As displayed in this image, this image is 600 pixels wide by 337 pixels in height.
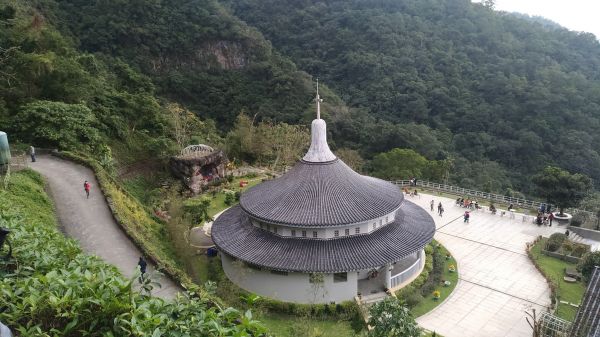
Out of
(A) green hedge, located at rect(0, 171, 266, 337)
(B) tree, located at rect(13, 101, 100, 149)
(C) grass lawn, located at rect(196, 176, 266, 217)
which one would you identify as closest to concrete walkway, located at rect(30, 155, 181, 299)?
(B) tree, located at rect(13, 101, 100, 149)

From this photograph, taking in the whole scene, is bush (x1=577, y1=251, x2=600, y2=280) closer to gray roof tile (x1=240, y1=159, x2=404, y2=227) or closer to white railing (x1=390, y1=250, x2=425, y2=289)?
white railing (x1=390, y1=250, x2=425, y2=289)

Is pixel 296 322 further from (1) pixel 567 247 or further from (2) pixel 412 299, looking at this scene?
(1) pixel 567 247

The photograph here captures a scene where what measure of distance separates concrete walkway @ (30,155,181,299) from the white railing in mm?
10290

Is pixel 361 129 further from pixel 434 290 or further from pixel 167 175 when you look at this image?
pixel 434 290

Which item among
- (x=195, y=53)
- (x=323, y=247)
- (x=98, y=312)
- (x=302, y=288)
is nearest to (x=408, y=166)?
(x=323, y=247)

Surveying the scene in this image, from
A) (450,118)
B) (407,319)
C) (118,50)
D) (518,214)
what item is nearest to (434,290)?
(407,319)

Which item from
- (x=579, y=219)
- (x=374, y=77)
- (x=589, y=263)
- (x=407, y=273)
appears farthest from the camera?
(x=374, y=77)

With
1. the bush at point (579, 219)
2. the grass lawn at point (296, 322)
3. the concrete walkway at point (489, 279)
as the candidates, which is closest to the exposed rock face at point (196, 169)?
the grass lawn at point (296, 322)

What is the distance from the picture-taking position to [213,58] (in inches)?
2532

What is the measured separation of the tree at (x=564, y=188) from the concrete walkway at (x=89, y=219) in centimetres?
2533

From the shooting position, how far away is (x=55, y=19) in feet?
178

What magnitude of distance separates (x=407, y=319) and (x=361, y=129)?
4586 centimetres

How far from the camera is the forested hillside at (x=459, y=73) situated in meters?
51.7

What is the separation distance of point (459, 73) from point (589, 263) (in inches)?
1821
